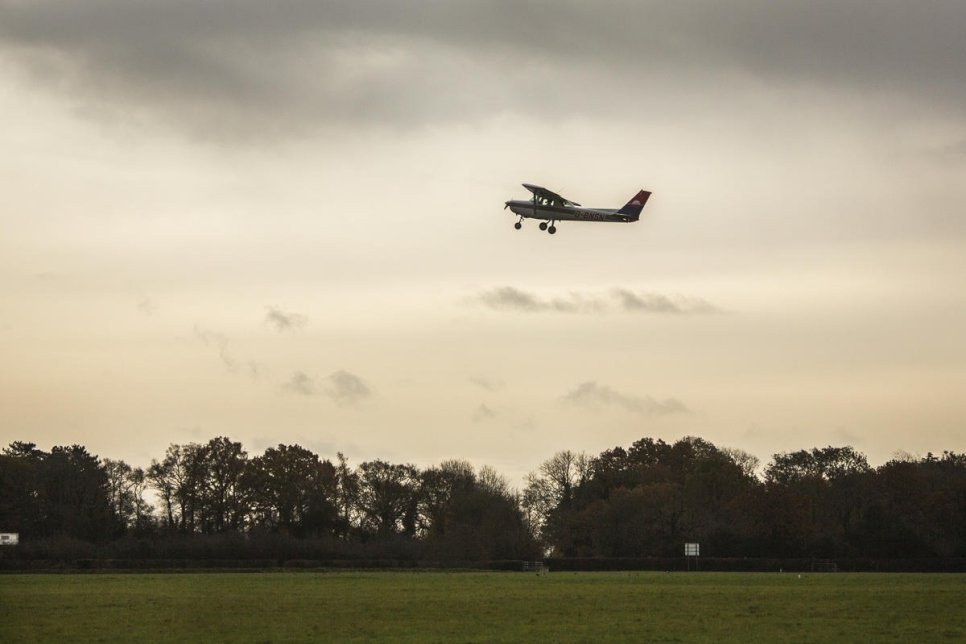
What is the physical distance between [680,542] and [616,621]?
90165mm

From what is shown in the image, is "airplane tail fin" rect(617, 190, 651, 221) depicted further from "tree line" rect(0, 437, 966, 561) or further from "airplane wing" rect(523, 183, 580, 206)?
"tree line" rect(0, 437, 966, 561)

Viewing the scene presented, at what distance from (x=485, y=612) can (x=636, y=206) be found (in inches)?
1941

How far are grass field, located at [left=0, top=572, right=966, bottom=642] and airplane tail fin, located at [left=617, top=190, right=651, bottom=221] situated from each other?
1095 inches

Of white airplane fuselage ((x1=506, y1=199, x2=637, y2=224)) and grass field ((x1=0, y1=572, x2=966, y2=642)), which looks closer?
grass field ((x1=0, y1=572, x2=966, y2=642))

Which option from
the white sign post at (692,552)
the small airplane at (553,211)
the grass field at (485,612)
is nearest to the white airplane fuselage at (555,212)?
the small airplane at (553,211)

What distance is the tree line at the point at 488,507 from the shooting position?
5379 inches

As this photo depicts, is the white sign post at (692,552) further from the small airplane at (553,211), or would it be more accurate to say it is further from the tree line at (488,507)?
the small airplane at (553,211)

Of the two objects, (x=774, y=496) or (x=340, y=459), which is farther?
(x=340, y=459)

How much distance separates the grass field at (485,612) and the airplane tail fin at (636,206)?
27.8 meters

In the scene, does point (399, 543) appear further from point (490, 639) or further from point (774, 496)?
point (490, 639)

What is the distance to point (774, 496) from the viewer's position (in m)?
139

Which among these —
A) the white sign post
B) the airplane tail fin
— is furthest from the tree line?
the airplane tail fin

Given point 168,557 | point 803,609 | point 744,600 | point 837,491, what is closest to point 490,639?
point 803,609

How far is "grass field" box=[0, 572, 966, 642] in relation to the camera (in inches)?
1829
